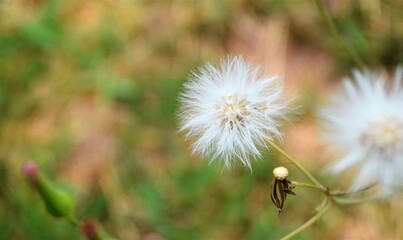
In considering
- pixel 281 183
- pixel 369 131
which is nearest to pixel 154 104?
pixel 369 131

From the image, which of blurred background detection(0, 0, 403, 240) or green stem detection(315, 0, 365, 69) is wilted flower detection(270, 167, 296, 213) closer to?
green stem detection(315, 0, 365, 69)

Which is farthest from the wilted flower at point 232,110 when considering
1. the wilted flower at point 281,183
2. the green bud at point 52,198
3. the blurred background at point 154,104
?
the blurred background at point 154,104

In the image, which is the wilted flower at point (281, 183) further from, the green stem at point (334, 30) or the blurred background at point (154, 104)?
the blurred background at point (154, 104)

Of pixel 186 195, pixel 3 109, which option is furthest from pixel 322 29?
pixel 3 109

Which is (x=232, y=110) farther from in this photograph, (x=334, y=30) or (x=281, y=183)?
(x=334, y=30)

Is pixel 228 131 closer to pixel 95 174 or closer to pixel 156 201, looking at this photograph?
pixel 156 201
